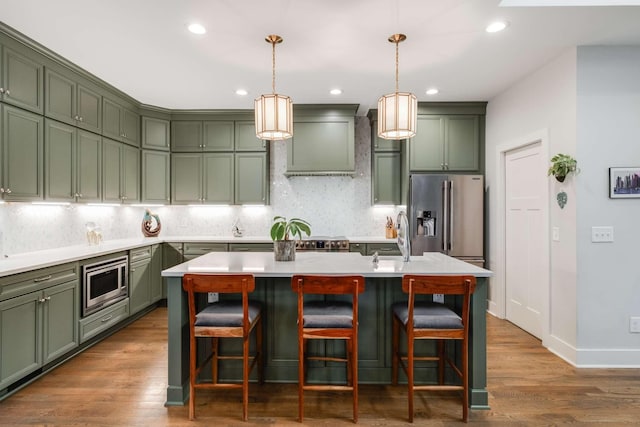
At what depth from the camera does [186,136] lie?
5.03 meters

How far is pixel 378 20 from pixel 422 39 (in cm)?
52

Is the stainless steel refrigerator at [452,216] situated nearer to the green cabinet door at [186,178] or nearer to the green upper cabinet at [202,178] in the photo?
the green upper cabinet at [202,178]

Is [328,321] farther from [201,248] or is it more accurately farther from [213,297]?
[201,248]

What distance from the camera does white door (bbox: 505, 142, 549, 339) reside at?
3.58 m

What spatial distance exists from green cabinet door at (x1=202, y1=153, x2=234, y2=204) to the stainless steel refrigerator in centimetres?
265

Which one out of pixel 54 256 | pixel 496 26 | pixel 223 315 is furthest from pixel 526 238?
pixel 54 256

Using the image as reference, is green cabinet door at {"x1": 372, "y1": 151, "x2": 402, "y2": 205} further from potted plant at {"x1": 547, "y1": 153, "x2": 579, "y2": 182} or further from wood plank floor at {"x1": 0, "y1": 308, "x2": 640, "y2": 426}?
wood plank floor at {"x1": 0, "y1": 308, "x2": 640, "y2": 426}

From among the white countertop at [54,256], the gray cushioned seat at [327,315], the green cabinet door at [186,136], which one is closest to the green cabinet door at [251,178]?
the green cabinet door at [186,136]

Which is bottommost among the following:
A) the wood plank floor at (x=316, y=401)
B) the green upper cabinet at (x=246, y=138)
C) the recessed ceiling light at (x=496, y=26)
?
the wood plank floor at (x=316, y=401)

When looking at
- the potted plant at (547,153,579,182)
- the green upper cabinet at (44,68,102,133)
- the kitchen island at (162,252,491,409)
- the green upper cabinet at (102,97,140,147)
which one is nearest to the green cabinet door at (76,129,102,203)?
the green upper cabinet at (44,68,102,133)

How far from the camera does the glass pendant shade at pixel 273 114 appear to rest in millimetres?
2609

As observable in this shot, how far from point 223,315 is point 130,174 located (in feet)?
10.7

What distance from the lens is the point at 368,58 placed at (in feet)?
10.9

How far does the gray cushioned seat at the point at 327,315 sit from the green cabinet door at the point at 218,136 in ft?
10.9
